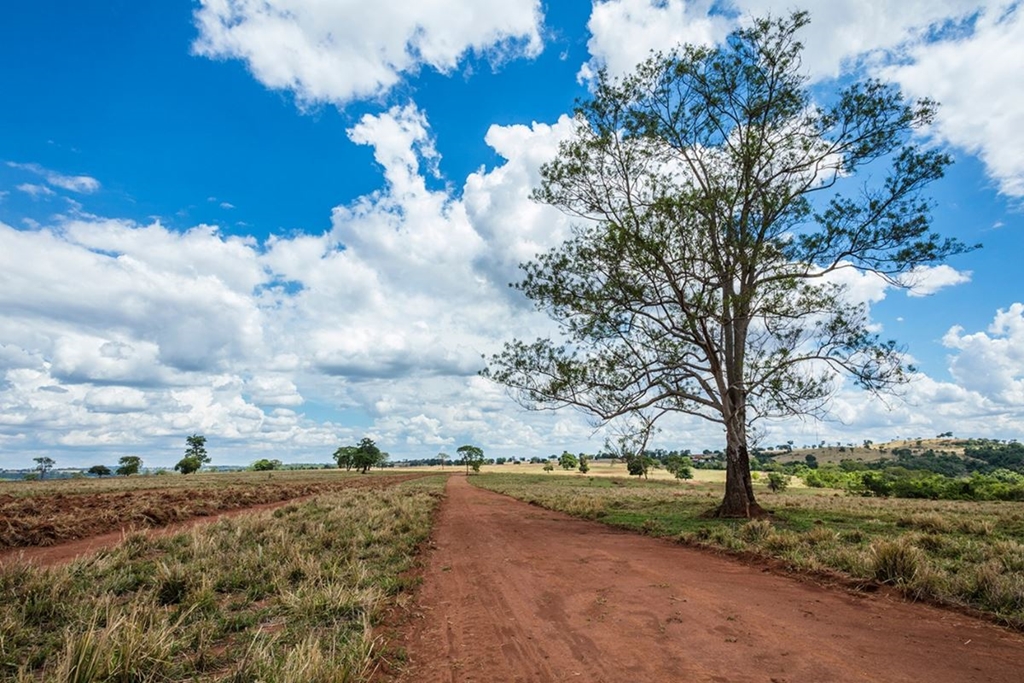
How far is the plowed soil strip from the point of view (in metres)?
5.47

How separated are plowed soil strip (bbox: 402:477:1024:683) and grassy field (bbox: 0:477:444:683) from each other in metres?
1.04

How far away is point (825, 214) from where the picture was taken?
58.0ft

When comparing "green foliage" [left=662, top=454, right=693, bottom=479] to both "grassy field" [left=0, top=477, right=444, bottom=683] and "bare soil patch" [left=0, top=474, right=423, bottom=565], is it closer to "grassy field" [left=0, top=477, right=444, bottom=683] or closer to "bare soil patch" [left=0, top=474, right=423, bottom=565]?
"bare soil patch" [left=0, top=474, right=423, bottom=565]

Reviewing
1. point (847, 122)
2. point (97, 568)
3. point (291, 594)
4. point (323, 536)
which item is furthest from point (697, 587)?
point (847, 122)

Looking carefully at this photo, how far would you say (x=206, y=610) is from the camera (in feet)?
25.1

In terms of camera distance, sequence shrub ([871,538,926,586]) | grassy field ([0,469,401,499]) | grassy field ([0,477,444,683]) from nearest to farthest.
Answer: grassy field ([0,477,444,683])
shrub ([871,538,926,586])
grassy field ([0,469,401,499])

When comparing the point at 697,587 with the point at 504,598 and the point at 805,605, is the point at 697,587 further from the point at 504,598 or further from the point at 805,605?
the point at 504,598

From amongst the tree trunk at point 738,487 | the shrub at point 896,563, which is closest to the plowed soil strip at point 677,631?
the shrub at point 896,563

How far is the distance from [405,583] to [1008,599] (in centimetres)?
933

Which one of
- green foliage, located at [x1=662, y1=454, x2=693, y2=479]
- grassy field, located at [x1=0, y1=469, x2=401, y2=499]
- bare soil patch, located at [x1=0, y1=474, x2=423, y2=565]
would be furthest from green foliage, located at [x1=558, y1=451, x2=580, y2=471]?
bare soil patch, located at [x1=0, y1=474, x2=423, y2=565]

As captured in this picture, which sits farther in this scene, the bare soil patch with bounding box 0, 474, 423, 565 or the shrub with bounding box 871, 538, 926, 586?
the bare soil patch with bounding box 0, 474, 423, 565

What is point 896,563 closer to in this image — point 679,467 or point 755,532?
point 755,532

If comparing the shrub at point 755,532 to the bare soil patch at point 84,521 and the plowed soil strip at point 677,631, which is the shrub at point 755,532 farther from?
the bare soil patch at point 84,521

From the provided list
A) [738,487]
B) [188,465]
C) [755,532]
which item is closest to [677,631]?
[755,532]
